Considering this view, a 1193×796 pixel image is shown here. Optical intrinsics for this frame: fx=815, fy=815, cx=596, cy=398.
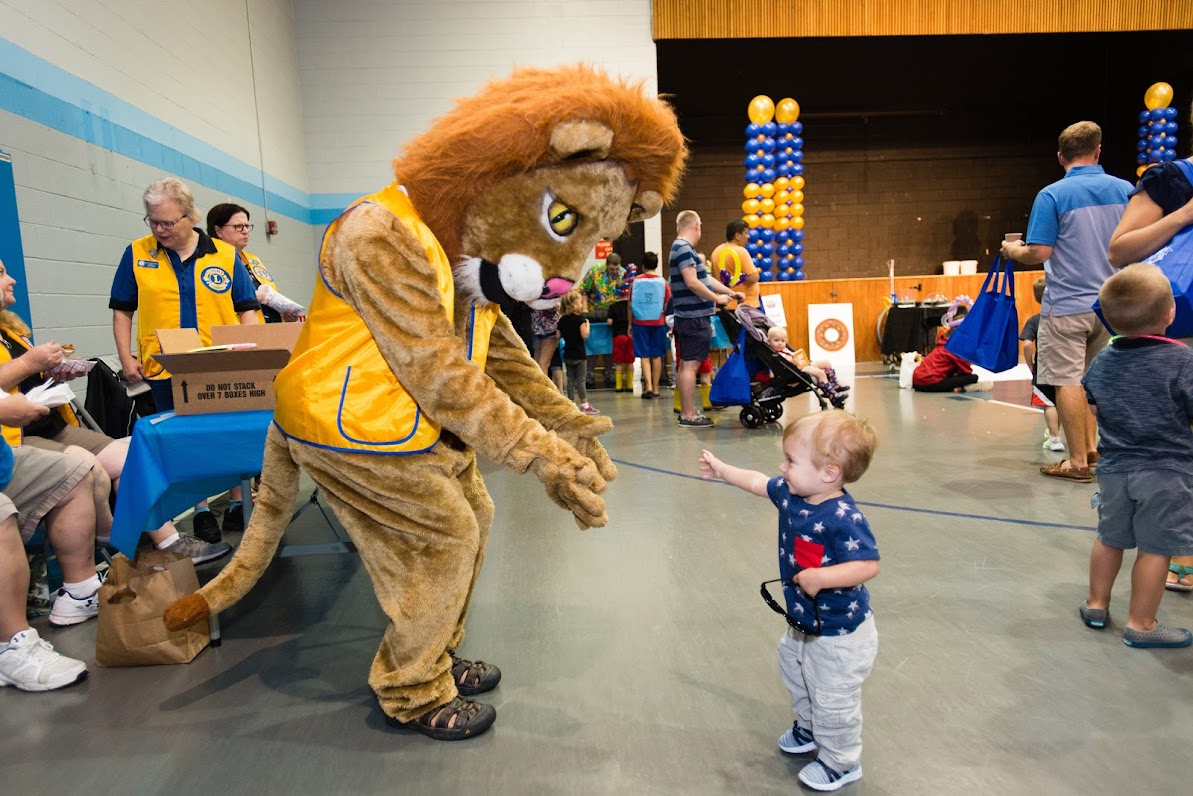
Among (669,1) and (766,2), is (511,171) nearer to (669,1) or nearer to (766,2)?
(669,1)

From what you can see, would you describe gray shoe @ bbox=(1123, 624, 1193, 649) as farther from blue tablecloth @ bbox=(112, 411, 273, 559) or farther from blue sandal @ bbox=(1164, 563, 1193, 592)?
blue tablecloth @ bbox=(112, 411, 273, 559)

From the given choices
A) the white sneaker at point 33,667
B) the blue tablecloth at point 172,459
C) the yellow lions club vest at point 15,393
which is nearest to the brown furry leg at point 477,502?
the blue tablecloth at point 172,459

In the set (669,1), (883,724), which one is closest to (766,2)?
(669,1)

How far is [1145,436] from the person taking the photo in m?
2.28

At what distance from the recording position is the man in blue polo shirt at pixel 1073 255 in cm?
379

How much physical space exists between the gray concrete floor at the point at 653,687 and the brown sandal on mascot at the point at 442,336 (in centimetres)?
24

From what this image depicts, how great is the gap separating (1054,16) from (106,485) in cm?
1214

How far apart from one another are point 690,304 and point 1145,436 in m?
4.07

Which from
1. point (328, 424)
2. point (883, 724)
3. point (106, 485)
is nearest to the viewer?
point (328, 424)

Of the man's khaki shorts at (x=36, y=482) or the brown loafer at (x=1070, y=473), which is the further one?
the brown loafer at (x=1070, y=473)

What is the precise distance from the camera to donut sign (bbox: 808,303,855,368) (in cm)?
1053

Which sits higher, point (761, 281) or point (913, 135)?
point (913, 135)

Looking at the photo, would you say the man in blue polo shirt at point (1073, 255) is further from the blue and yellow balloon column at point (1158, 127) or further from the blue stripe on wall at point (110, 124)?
the blue and yellow balloon column at point (1158, 127)

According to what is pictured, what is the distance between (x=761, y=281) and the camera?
10.6 meters
